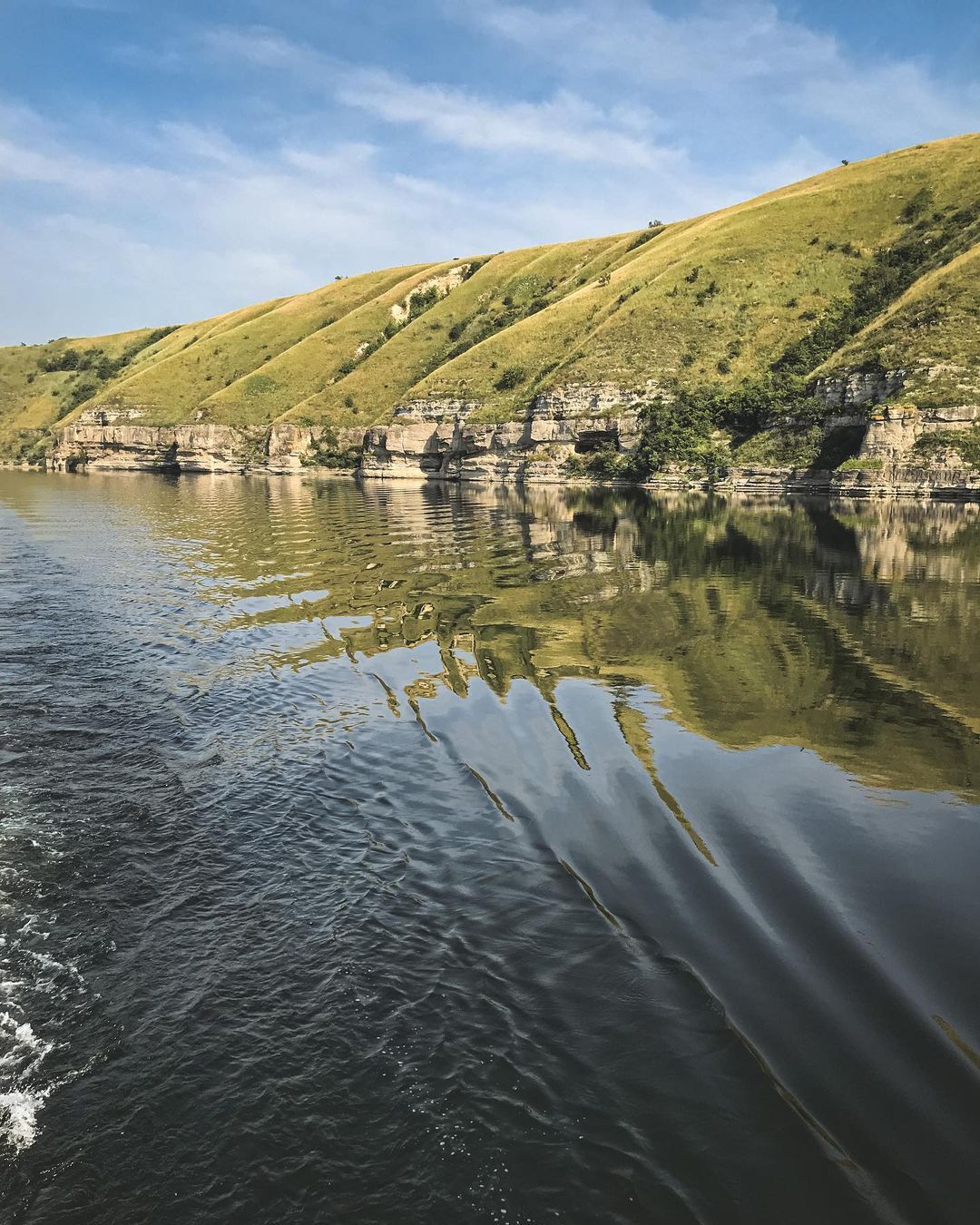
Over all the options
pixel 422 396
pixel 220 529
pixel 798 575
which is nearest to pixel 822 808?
pixel 798 575

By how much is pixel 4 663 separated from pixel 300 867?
14134mm

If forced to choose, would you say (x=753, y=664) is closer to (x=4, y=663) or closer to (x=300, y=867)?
(x=300, y=867)

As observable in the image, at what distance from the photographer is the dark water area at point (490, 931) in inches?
231

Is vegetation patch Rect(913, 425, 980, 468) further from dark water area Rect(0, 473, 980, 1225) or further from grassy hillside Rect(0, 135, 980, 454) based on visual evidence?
dark water area Rect(0, 473, 980, 1225)

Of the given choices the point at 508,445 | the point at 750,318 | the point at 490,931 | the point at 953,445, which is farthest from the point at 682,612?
the point at 750,318

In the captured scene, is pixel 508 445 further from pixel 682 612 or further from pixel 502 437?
pixel 682 612

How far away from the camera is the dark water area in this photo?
5863 millimetres

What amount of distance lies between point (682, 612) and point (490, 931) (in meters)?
19.4

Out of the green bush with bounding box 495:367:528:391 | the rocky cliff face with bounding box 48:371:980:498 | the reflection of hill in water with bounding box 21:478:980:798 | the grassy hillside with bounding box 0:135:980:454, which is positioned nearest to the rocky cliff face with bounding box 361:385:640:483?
the rocky cliff face with bounding box 48:371:980:498

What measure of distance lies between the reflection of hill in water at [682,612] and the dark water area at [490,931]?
0.24m

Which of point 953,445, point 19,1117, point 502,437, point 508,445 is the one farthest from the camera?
point 502,437

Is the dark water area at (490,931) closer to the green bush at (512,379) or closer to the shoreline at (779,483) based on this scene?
the shoreline at (779,483)

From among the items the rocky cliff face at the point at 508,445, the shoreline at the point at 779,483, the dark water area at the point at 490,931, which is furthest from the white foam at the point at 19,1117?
the rocky cliff face at the point at 508,445

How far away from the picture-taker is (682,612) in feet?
88.1
